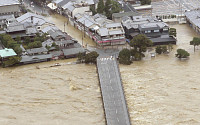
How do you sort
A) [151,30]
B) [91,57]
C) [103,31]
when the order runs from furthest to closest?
[151,30], [103,31], [91,57]

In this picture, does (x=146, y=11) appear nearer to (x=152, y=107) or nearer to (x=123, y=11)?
(x=123, y=11)

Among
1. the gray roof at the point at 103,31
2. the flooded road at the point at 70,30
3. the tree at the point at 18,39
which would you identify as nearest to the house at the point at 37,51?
the tree at the point at 18,39

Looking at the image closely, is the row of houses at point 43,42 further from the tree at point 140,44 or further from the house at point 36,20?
the tree at point 140,44

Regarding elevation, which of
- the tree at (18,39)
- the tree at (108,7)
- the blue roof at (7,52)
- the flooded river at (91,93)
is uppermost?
the tree at (108,7)

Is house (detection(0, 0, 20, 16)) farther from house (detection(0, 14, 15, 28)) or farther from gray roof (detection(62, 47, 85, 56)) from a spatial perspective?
gray roof (detection(62, 47, 85, 56))

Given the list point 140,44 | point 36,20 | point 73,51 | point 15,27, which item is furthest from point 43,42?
point 140,44

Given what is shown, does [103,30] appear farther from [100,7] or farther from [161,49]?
[100,7]
